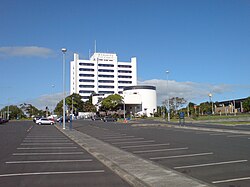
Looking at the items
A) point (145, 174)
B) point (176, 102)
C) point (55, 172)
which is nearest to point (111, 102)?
point (176, 102)

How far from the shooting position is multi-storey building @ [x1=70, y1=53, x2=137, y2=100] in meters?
143

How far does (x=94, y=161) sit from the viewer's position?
1210 cm

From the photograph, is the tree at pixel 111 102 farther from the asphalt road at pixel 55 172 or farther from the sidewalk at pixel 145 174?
the sidewalk at pixel 145 174

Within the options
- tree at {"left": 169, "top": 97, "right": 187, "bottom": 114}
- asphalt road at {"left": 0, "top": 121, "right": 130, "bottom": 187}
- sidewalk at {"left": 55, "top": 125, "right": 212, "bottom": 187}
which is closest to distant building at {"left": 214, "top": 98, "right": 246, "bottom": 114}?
tree at {"left": 169, "top": 97, "right": 187, "bottom": 114}

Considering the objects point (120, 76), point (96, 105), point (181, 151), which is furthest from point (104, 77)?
point (181, 151)

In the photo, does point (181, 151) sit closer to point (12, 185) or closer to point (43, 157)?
point (43, 157)

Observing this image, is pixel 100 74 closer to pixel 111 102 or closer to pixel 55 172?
pixel 111 102

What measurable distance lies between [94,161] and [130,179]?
3.87m

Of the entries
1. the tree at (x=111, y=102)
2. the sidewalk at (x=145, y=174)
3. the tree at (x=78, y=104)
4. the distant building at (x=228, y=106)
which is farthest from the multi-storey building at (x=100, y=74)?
the sidewalk at (x=145, y=174)

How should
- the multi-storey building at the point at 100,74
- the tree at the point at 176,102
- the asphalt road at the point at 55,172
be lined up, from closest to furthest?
the asphalt road at the point at 55,172
the tree at the point at 176,102
the multi-storey building at the point at 100,74

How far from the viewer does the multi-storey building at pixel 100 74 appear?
142812mm

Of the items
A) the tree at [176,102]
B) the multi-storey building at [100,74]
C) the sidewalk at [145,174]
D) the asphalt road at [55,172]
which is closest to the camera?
the sidewalk at [145,174]

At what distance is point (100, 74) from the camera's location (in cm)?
14475

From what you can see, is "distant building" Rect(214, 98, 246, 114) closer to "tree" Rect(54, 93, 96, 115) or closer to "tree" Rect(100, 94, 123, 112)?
"tree" Rect(100, 94, 123, 112)
